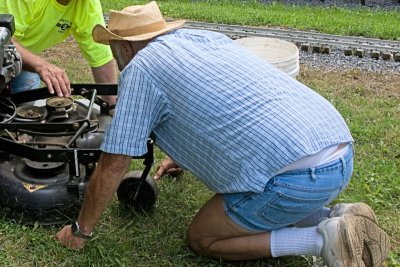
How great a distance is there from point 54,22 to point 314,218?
231cm

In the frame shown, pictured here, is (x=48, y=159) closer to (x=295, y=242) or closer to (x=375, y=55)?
(x=295, y=242)

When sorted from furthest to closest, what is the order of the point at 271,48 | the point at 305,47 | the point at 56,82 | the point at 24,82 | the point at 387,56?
the point at 305,47 < the point at 387,56 < the point at 271,48 < the point at 24,82 < the point at 56,82

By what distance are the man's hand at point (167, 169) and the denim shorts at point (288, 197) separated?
1057mm

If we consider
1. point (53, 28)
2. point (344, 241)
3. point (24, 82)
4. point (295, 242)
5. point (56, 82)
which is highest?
point (53, 28)

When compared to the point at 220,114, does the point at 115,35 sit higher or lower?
higher

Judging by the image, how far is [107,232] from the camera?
3588mm

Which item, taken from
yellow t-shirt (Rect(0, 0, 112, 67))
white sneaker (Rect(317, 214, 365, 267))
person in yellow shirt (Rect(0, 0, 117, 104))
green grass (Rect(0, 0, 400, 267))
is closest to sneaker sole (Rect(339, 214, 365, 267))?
Answer: white sneaker (Rect(317, 214, 365, 267))

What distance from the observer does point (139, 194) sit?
3750 mm

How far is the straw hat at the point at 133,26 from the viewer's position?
3.12 meters

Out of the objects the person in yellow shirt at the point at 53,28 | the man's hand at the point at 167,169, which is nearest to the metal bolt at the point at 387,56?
the person in yellow shirt at the point at 53,28

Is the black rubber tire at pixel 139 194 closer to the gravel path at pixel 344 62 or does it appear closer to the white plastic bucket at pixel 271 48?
the white plastic bucket at pixel 271 48

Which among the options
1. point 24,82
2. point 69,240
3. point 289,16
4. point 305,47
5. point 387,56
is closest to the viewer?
point 69,240

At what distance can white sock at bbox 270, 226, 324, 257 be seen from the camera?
3.17 metres

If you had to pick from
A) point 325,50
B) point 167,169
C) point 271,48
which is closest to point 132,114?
point 167,169
